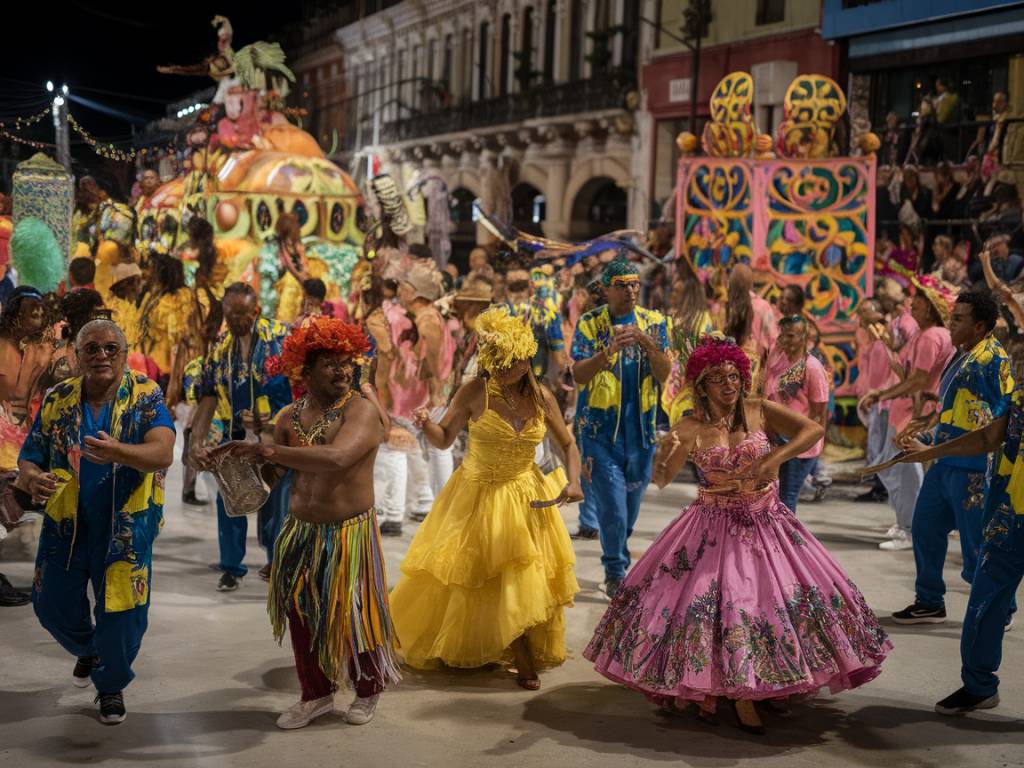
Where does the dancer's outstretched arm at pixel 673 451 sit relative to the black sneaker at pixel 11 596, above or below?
above

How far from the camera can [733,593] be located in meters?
5.63

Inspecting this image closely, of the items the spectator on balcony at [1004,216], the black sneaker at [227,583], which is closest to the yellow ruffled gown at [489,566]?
the black sneaker at [227,583]

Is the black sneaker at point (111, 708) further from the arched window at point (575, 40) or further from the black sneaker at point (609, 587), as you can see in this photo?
the arched window at point (575, 40)

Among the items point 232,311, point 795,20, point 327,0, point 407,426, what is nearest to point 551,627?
point 232,311

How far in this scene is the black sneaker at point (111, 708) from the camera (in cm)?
573

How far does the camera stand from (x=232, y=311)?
315 inches

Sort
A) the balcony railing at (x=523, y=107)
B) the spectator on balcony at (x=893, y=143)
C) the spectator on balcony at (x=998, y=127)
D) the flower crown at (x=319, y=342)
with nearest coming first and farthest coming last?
the flower crown at (x=319, y=342) → the spectator on balcony at (x=998, y=127) → the spectator on balcony at (x=893, y=143) → the balcony railing at (x=523, y=107)

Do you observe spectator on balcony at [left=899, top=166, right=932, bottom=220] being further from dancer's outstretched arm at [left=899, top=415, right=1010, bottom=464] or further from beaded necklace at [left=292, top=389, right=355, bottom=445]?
beaded necklace at [left=292, top=389, right=355, bottom=445]

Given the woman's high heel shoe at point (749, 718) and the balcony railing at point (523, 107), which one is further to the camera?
the balcony railing at point (523, 107)

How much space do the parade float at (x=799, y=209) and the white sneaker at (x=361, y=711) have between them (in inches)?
323

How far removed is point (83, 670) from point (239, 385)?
2342mm

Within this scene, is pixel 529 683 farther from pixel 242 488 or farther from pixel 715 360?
pixel 715 360

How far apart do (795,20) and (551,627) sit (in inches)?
712

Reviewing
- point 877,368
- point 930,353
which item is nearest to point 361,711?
point 930,353
